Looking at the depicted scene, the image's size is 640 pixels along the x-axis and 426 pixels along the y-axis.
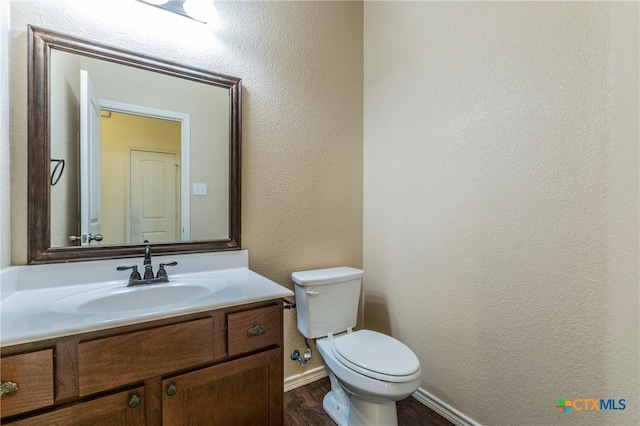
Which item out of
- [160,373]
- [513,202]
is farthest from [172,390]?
[513,202]

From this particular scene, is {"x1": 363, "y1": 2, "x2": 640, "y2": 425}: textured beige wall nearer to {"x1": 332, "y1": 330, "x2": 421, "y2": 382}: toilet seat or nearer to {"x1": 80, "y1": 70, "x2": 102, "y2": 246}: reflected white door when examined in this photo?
{"x1": 332, "y1": 330, "x2": 421, "y2": 382}: toilet seat

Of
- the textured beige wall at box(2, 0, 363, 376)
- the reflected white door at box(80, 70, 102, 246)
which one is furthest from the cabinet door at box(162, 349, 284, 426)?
the reflected white door at box(80, 70, 102, 246)

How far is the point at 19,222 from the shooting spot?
3.55 feet

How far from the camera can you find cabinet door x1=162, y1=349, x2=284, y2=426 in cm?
91

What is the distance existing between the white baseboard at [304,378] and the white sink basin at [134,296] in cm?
87

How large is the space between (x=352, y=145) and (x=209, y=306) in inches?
55.4

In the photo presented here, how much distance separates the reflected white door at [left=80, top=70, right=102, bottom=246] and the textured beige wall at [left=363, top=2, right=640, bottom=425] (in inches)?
60.0

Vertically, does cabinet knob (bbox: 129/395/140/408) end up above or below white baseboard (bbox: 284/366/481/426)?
above

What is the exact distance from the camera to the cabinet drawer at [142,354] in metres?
0.79

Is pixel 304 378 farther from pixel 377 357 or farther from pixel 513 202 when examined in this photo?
pixel 513 202

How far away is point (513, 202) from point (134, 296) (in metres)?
1.63

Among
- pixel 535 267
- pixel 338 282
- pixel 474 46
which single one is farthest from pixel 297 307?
pixel 474 46

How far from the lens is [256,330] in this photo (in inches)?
41.1

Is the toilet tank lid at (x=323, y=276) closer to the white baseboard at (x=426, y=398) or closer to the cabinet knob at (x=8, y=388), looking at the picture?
the white baseboard at (x=426, y=398)
